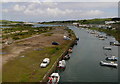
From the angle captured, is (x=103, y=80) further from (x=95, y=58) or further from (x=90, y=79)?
(x=95, y=58)

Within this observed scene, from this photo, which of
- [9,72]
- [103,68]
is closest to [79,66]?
[103,68]

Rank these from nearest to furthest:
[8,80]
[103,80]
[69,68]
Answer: [8,80] → [103,80] → [69,68]

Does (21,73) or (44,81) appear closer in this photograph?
(44,81)

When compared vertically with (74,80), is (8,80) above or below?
above

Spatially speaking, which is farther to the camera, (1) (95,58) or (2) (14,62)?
(1) (95,58)

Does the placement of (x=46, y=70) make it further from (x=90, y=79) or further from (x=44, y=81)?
(x=90, y=79)

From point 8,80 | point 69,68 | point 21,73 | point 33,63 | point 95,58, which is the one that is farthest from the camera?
point 95,58

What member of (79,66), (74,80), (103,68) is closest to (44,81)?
(74,80)

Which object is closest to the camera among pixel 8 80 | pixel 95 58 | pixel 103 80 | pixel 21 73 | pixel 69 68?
pixel 8 80

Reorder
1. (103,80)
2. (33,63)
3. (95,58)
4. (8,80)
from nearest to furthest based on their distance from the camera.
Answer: (8,80)
(103,80)
(33,63)
(95,58)
